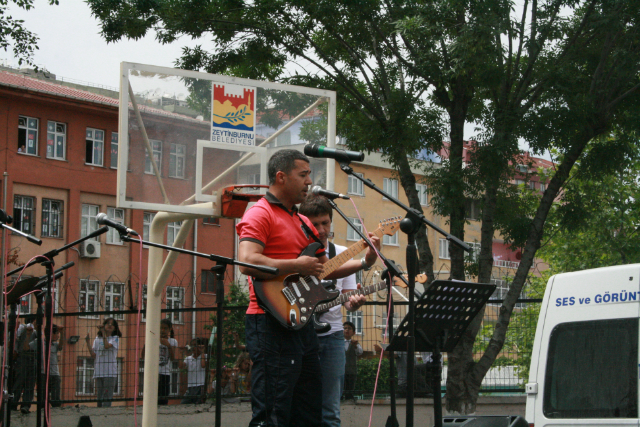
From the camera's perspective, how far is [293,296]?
448 cm

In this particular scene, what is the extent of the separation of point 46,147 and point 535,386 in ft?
95.3

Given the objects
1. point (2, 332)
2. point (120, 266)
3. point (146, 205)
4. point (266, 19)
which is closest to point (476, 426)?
point (146, 205)

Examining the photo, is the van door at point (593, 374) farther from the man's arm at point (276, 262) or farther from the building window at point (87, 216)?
the building window at point (87, 216)

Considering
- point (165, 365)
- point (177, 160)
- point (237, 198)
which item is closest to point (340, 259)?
point (237, 198)

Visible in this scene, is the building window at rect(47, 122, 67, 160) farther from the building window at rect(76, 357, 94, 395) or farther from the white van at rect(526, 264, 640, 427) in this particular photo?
the white van at rect(526, 264, 640, 427)

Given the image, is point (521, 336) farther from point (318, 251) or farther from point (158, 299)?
point (318, 251)

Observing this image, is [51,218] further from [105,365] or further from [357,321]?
[357,321]

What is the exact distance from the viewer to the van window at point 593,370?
4.85 meters

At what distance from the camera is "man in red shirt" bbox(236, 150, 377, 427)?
426 centimetres

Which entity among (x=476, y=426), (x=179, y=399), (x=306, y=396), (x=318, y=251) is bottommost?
(x=179, y=399)

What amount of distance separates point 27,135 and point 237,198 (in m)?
25.8

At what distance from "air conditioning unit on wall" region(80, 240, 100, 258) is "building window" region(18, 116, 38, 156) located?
4339mm

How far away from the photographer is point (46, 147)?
31.0 m

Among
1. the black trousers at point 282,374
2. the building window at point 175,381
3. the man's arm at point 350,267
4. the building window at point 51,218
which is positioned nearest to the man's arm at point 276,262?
the black trousers at point 282,374
